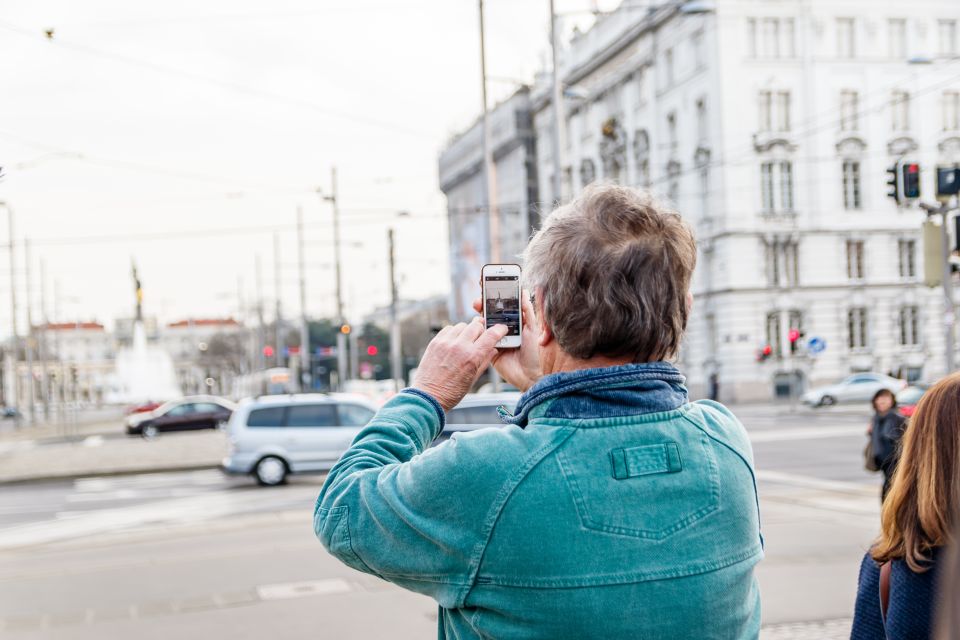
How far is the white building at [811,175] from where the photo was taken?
46.4m

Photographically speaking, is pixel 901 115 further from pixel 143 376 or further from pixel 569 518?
pixel 143 376

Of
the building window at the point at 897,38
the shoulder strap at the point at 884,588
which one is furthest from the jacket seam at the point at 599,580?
the building window at the point at 897,38

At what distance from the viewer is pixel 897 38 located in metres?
47.8

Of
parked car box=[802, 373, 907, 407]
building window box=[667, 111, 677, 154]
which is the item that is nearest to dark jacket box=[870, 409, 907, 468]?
parked car box=[802, 373, 907, 407]

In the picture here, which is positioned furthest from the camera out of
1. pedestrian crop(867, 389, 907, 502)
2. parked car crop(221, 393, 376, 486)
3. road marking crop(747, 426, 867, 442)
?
road marking crop(747, 426, 867, 442)

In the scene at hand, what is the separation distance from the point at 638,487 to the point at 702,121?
159 feet

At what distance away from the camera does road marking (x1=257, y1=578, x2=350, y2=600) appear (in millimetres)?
8148

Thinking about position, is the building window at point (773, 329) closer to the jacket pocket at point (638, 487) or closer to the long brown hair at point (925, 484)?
the long brown hair at point (925, 484)

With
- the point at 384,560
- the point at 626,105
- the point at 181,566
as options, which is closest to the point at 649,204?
the point at 384,560

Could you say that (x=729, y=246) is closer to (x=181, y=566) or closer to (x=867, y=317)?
(x=867, y=317)

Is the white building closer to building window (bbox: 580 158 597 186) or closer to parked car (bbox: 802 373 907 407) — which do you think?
Result: parked car (bbox: 802 373 907 407)

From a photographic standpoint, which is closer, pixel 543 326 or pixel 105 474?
pixel 543 326

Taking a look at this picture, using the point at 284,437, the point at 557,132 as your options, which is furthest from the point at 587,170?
the point at 284,437

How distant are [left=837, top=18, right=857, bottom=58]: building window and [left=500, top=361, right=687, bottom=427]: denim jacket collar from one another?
49663mm
